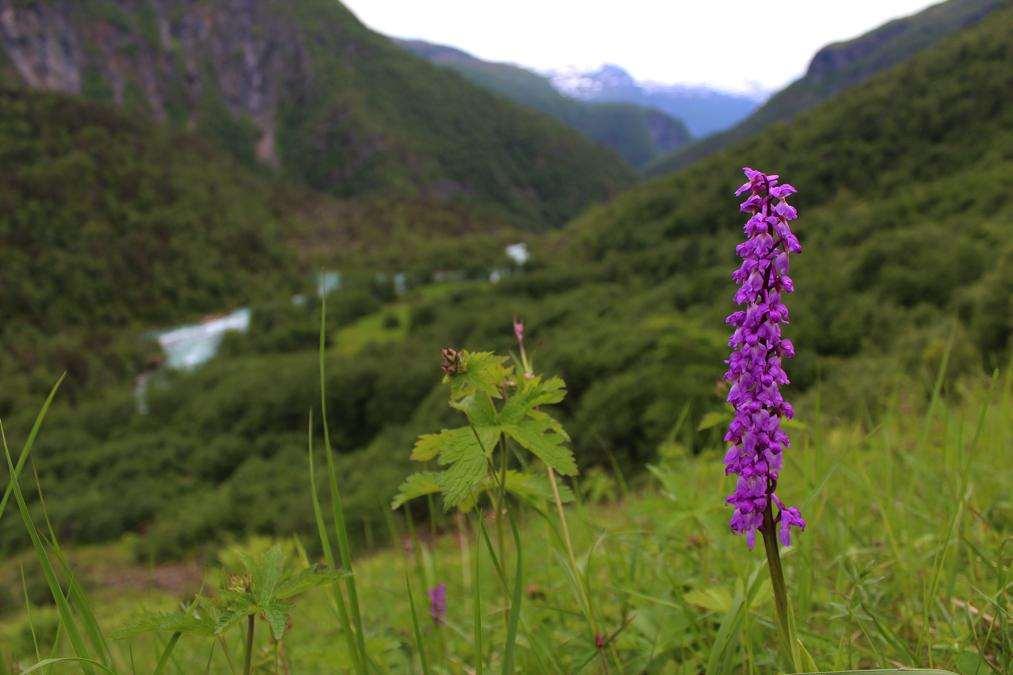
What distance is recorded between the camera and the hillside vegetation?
20719 millimetres

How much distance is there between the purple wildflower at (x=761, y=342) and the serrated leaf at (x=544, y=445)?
0.32m

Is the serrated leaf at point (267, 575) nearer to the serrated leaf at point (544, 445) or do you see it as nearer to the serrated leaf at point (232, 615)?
the serrated leaf at point (232, 615)

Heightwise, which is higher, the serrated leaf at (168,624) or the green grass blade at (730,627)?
the serrated leaf at (168,624)

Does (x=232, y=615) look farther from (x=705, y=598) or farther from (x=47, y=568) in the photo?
(x=705, y=598)

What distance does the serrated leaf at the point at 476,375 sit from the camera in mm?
1399

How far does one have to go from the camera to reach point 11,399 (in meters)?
69.2

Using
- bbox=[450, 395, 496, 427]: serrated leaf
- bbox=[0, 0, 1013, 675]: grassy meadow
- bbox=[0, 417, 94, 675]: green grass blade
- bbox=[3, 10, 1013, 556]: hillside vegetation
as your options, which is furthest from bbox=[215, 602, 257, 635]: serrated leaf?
bbox=[3, 10, 1013, 556]: hillside vegetation

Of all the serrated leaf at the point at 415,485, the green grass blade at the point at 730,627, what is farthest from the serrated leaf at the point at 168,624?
the green grass blade at the point at 730,627

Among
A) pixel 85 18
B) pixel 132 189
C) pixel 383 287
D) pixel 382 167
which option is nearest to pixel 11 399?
pixel 383 287

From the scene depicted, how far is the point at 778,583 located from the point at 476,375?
0.68m

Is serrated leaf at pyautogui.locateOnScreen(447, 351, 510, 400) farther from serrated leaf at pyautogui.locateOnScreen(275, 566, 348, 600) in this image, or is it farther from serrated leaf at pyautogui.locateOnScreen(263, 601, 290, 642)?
serrated leaf at pyautogui.locateOnScreen(263, 601, 290, 642)

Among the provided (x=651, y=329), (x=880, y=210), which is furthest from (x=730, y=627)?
(x=880, y=210)

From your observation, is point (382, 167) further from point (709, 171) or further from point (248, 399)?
point (248, 399)

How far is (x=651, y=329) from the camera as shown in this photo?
28406 millimetres
